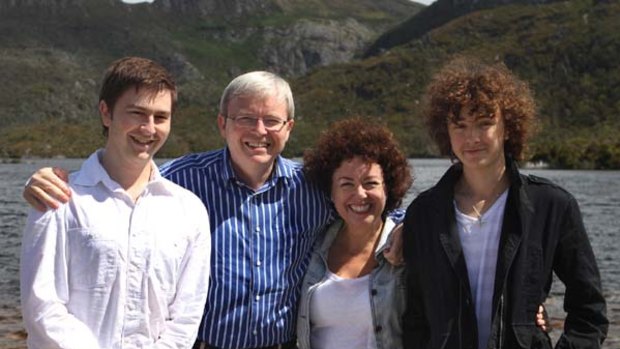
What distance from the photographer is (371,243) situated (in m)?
5.71

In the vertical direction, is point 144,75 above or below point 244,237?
above

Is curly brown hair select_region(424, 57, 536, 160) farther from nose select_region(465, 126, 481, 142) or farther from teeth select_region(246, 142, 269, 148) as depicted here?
teeth select_region(246, 142, 269, 148)

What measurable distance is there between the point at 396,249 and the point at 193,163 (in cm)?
139

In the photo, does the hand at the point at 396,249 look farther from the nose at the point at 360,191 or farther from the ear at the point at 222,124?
the ear at the point at 222,124

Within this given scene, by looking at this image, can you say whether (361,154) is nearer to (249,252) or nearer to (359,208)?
(359,208)

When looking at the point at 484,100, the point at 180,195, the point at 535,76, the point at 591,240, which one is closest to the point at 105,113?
the point at 180,195

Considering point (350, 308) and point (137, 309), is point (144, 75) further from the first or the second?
point (350, 308)

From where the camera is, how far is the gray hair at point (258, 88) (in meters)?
5.50

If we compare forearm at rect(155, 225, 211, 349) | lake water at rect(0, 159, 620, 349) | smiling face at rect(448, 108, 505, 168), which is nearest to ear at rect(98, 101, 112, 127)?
forearm at rect(155, 225, 211, 349)

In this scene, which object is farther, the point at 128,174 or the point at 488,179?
the point at 488,179

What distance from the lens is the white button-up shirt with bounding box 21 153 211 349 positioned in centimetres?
439

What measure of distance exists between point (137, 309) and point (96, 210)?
1.75ft

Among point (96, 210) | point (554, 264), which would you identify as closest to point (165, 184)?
point (96, 210)

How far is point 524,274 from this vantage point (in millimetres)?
4793
